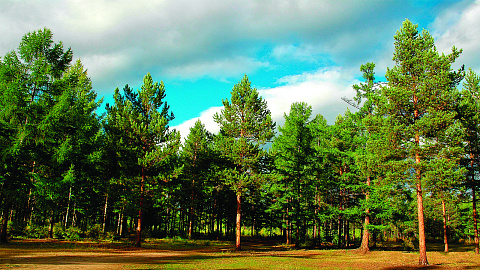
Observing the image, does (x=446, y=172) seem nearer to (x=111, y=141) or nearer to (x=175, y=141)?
(x=175, y=141)

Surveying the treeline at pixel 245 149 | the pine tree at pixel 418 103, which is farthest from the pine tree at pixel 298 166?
the pine tree at pixel 418 103

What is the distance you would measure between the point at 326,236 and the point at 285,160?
12674 mm

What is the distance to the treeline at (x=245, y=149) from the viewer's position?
704 inches

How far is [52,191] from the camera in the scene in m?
19.9

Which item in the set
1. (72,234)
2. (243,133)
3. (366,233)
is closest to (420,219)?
(366,233)

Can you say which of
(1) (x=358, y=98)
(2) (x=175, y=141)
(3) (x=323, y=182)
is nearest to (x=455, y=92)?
(1) (x=358, y=98)

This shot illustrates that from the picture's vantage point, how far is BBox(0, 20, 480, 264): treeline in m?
17.9

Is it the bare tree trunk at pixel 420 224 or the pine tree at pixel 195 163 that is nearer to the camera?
the bare tree trunk at pixel 420 224

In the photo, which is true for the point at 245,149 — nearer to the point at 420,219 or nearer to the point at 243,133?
the point at 243,133

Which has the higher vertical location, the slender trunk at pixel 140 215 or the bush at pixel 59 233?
the slender trunk at pixel 140 215

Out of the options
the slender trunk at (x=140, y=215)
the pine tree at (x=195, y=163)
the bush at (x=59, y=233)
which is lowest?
the bush at (x=59, y=233)

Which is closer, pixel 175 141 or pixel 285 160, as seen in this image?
pixel 175 141

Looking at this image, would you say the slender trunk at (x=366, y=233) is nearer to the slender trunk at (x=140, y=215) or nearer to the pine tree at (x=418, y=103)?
the pine tree at (x=418, y=103)

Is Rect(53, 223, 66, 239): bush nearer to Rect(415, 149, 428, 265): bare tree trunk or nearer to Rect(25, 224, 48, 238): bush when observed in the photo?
Rect(25, 224, 48, 238): bush
